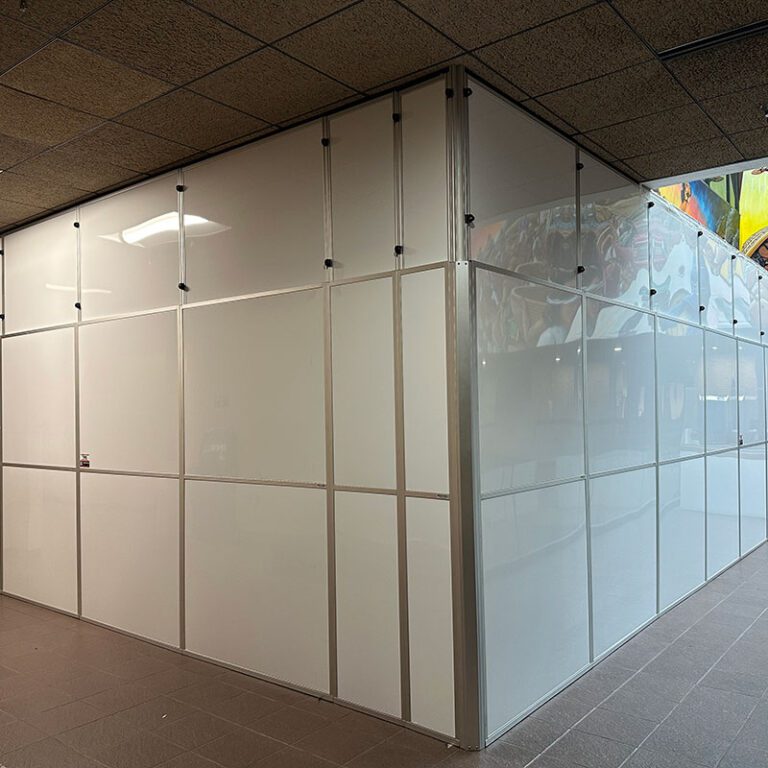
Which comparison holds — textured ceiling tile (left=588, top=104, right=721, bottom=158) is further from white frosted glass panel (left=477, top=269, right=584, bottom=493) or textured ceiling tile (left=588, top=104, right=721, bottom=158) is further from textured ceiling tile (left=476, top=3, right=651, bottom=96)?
white frosted glass panel (left=477, top=269, right=584, bottom=493)

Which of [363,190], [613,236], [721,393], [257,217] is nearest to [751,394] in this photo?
[721,393]

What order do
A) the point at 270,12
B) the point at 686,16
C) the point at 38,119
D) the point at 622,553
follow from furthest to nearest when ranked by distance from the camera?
1. the point at 622,553
2. the point at 38,119
3. the point at 686,16
4. the point at 270,12

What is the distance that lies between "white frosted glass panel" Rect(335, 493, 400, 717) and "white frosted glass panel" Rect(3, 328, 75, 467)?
2.81 meters

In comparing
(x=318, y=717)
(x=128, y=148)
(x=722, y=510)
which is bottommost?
(x=318, y=717)

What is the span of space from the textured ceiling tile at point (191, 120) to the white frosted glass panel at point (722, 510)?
15.7ft

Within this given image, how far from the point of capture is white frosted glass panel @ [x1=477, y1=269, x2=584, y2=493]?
3.76m

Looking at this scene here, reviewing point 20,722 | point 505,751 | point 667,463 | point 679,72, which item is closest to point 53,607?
point 20,722

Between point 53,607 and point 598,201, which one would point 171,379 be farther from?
point 598,201

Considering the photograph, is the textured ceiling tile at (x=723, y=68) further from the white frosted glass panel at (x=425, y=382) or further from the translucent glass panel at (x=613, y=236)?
the white frosted glass panel at (x=425, y=382)

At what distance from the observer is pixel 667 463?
574 cm

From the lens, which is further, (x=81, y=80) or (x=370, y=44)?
(x=81, y=80)

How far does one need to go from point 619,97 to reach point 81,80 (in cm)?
272

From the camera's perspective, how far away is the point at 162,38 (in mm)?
3277

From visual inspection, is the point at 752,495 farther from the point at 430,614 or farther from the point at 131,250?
the point at 131,250
